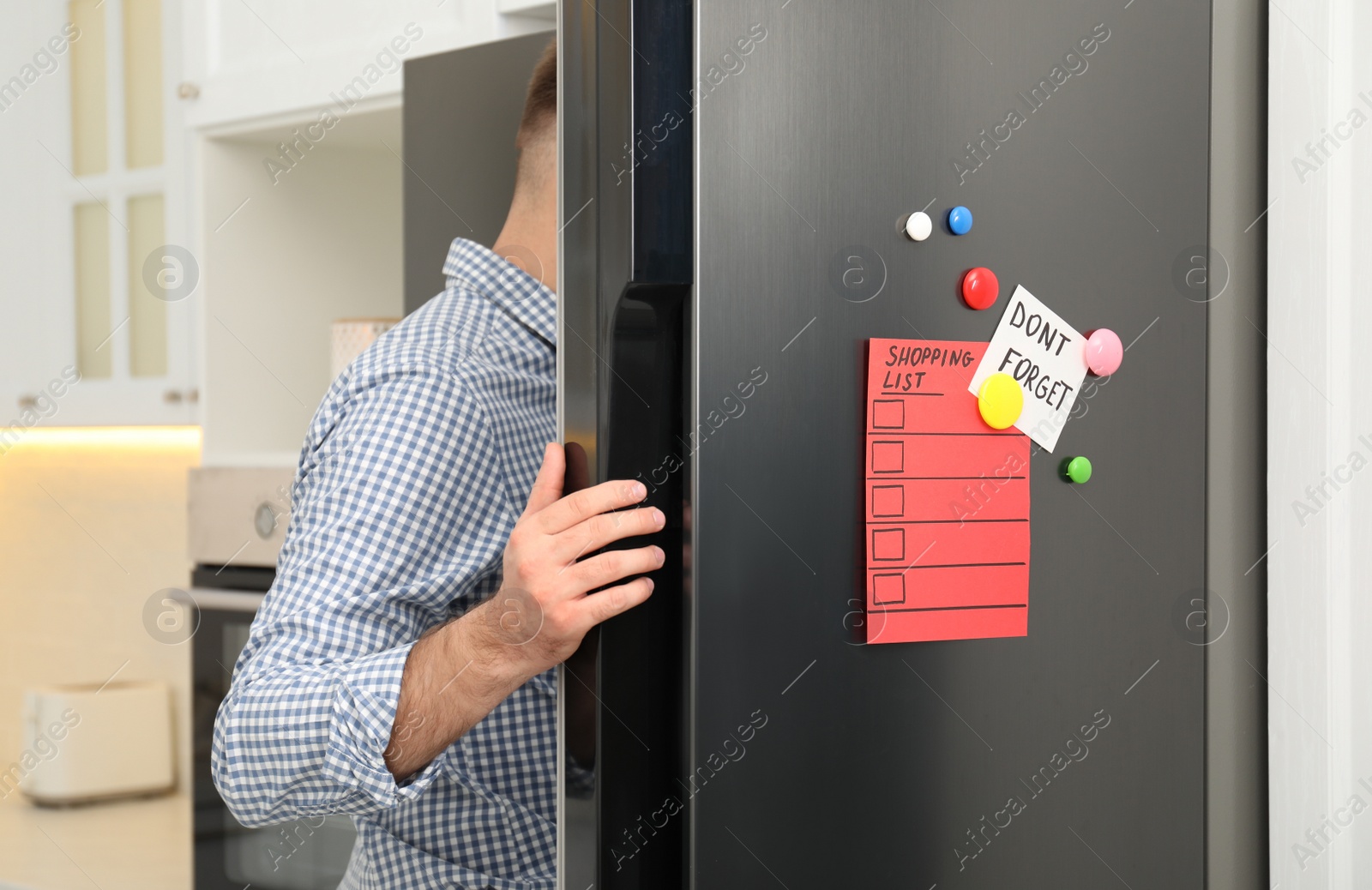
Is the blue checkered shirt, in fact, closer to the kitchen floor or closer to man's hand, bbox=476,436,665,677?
man's hand, bbox=476,436,665,677

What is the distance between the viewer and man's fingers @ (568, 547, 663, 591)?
2.03ft

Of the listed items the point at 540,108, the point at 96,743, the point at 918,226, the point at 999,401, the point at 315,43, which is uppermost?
the point at 315,43

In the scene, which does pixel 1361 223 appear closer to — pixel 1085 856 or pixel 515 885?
pixel 1085 856

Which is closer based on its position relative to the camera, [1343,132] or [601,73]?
[601,73]

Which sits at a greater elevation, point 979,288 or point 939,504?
point 979,288

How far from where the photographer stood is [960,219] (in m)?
0.68

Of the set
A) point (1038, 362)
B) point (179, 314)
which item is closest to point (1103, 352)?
point (1038, 362)

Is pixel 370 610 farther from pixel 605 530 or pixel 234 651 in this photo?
pixel 234 651

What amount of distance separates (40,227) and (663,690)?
7.04 feet

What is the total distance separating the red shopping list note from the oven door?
1.20 m

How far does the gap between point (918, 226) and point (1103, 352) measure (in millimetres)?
165

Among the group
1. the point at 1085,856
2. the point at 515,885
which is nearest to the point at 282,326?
the point at 515,885

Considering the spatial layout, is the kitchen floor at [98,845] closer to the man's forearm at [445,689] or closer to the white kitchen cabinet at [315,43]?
the white kitchen cabinet at [315,43]

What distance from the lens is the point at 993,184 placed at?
0.70m
